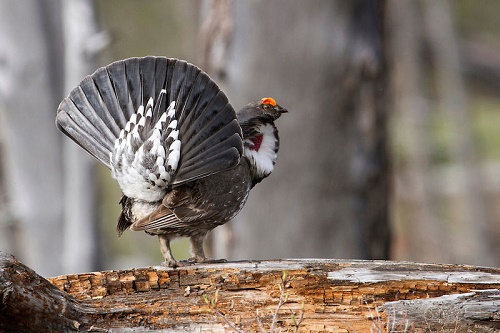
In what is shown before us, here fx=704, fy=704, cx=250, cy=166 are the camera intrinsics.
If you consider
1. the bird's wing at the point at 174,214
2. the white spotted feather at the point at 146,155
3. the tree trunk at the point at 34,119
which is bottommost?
the bird's wing at the point at 174,214

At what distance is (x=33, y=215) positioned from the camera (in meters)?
6.77

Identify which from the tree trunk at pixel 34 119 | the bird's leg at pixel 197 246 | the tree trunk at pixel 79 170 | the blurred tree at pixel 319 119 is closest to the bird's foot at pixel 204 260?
the bird's leg at pixel 197 246

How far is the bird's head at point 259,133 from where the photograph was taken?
3.99 meters

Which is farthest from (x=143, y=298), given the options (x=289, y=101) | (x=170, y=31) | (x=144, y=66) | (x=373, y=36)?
(x=170, y=31)

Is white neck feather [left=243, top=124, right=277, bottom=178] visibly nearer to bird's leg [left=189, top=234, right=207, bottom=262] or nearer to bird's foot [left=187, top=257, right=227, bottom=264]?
bird's leg [left=189, top=234, right=207, bottom=262]

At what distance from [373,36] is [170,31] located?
36.9 feet

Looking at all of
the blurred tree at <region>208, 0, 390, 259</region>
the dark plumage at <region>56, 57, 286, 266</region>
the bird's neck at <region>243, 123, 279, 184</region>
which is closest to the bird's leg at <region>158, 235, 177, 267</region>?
the dark plumage at <region>56, 57, 286, 266</region>

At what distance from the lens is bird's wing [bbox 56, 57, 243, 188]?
353cm

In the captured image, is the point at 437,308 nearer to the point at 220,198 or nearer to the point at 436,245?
the point at 220,198

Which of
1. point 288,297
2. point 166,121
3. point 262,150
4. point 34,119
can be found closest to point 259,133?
point 262,150

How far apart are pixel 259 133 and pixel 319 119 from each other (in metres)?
1.90

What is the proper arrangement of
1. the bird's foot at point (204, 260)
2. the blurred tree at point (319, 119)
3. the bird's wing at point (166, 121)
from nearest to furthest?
1. the bird's wing at point (166, 121)
2. the bird's foot at point (204, 260)
3. the blurred tree at point (319, 119)

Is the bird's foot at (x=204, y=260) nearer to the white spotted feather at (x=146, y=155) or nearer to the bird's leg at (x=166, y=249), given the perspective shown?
the bird's leg at (x=166, y=249)

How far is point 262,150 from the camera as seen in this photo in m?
4.09
